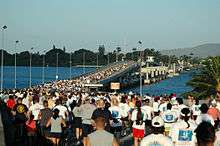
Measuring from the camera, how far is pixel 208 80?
58.2 metres

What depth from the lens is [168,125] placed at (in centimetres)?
1675

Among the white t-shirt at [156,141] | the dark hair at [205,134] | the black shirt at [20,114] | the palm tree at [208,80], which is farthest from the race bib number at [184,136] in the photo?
the palm tree at [208,80]

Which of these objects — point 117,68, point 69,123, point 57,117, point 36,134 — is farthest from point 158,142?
point 117,68

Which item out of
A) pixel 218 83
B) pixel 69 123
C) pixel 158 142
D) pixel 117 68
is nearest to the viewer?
pixel 158 142

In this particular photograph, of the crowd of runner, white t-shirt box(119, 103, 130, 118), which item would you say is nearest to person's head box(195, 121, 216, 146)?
the crowd of runner

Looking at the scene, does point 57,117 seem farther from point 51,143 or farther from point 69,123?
point 69,123

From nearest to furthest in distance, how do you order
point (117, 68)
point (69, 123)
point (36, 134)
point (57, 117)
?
point (57, 117)
point (36, 134)
point (69, 123)
point (117, 68)

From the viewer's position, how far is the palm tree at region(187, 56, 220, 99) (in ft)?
183

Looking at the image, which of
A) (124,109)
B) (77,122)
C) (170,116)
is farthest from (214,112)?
A: (77,122)

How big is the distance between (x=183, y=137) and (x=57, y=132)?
4.87 m

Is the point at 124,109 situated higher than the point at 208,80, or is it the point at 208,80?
the point at 208,80

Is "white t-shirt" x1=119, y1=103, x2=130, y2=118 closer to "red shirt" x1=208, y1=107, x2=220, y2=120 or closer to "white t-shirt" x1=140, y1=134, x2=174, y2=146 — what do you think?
"red shirt" x1=208, y1=107, x2=220, y2=120

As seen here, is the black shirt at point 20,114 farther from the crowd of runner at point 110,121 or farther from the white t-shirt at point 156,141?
the white t-shirt at point 156,141

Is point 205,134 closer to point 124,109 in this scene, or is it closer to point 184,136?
point 184,136
